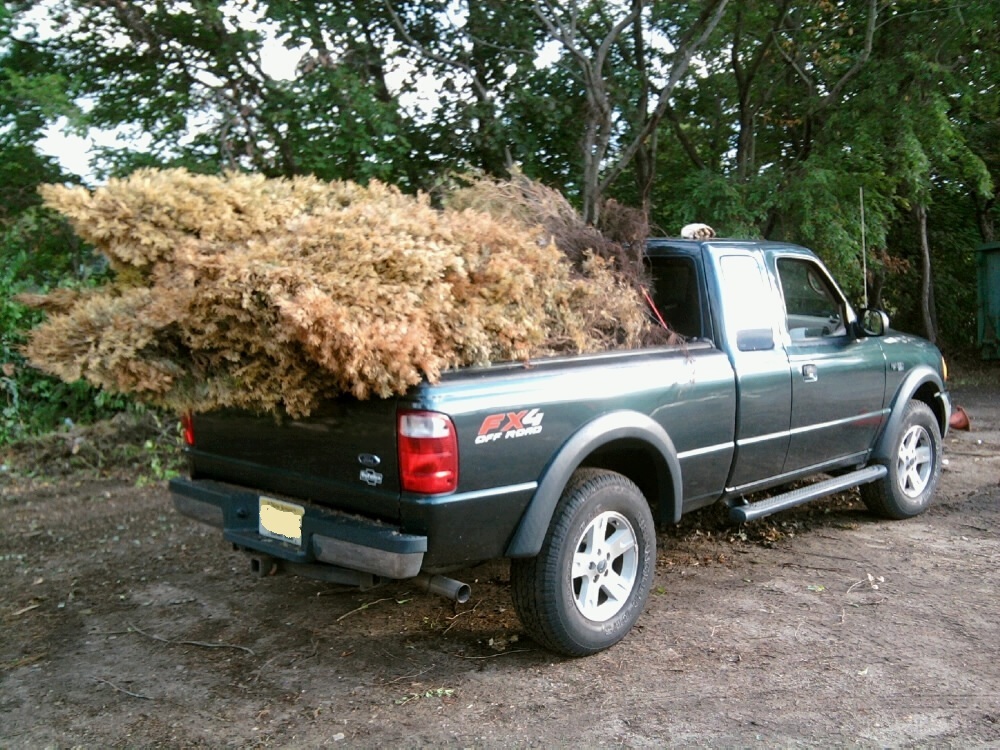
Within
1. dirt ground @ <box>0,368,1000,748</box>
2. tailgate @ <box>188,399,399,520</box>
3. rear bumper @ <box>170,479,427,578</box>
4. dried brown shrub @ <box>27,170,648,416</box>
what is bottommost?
dirt ground @ <box>0,368,1000,748</box>

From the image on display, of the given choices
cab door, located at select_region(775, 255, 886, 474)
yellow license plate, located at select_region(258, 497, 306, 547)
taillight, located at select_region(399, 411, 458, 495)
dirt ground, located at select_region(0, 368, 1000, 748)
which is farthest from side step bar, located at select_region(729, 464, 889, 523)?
yellow license plate, located at select_region(258, 497, 306, 547)

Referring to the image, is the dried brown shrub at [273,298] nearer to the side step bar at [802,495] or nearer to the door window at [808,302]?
the side step bar at [802,495]

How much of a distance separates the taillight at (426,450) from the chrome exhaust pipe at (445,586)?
0.48 m

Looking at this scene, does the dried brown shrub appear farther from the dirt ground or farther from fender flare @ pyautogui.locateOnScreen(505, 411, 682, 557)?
the dirt ground

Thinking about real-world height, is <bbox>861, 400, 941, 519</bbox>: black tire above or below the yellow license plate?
below

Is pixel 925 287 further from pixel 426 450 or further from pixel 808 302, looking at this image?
pixel 426 450

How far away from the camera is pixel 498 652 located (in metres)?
3.97

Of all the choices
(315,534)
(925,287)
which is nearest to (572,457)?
(315,534)

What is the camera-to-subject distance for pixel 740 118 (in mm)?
11562

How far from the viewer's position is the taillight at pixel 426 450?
10.8 ft

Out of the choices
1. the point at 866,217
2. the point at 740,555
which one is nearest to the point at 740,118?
the point at 866,217

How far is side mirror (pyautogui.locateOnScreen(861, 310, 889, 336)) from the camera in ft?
18.1

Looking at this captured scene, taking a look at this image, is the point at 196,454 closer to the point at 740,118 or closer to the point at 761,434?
the point at 761,434

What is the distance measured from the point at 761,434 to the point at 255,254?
291 cm
